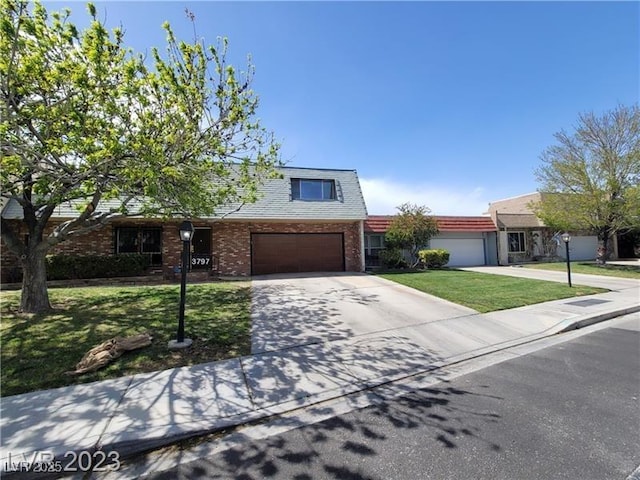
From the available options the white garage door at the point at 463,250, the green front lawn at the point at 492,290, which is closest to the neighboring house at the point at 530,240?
the white garage door at the point at 463,250

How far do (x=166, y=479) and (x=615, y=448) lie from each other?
4.14 meters

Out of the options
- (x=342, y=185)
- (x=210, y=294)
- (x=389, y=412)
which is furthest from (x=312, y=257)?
(x=389, y=412)

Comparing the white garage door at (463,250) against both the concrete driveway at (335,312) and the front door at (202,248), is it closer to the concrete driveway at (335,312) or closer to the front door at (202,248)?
the concrete driveway at (335,312)

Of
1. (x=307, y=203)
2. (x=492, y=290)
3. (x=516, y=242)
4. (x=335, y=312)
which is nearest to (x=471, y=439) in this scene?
(x=335, y=312)

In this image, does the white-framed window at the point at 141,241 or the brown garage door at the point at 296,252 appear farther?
the brown garage door at the point at 296,252

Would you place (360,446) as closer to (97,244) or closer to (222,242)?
(222,242)

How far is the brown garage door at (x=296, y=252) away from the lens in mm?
16109

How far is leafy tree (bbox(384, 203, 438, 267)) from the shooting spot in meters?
17.7

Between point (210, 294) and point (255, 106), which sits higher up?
point (255, 106)

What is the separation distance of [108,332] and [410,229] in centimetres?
1501

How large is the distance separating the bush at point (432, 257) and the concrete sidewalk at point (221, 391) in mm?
11822

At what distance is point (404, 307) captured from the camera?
8.70m

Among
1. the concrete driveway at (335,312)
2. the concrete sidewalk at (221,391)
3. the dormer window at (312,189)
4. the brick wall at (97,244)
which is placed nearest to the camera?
the concrete sidewalk at (221,391)

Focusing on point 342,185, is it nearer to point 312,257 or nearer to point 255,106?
point 312,257
